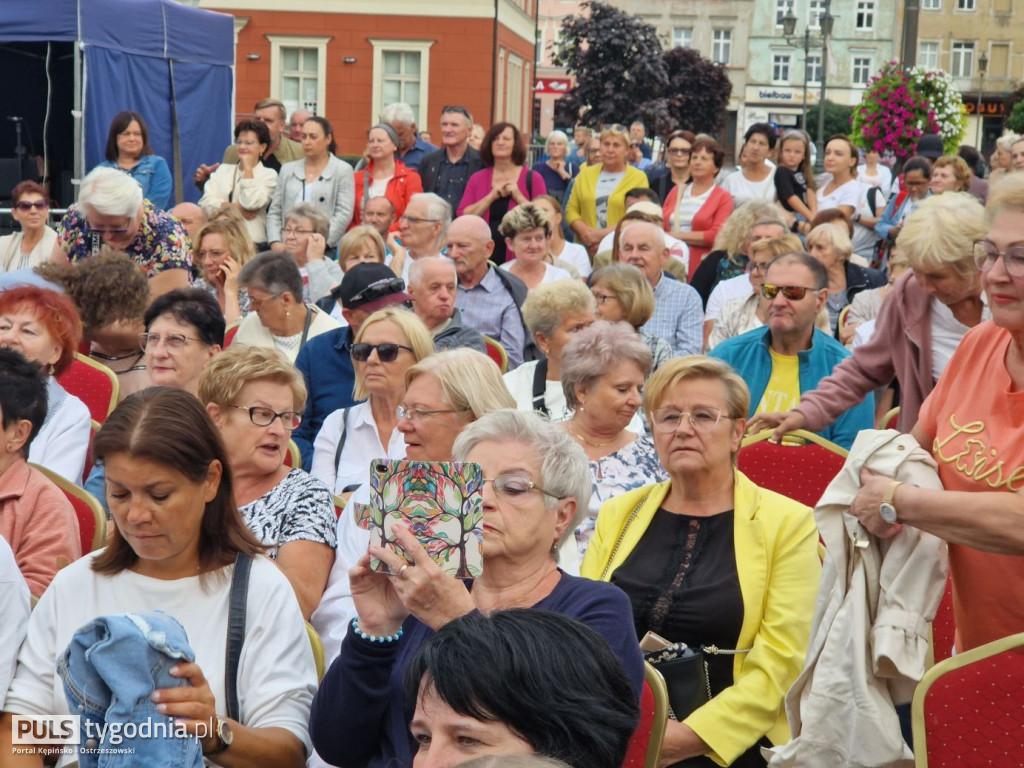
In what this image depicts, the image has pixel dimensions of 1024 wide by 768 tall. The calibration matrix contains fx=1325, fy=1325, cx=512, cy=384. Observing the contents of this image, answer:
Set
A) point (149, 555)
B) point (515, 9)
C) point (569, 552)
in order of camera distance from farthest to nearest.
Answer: point (515, 9)
point (569, 552)
point (149, 555)

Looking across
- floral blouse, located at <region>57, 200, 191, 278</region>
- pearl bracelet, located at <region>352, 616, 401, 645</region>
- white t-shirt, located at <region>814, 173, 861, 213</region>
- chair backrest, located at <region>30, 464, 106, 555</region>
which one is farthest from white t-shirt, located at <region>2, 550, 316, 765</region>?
white t-shirt, located at <region>814, 173, 861, 213</region>

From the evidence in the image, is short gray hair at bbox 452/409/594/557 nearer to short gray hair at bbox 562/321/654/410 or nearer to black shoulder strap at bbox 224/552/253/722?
black shoulder strap at bbox 224/552/253/722

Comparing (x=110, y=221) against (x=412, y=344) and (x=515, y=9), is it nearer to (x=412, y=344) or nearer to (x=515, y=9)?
(x=412, y=344)

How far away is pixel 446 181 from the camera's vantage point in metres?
10.8

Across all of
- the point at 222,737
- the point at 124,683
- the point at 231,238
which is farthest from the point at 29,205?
the point at 124,683

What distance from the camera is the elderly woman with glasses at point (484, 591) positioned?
248 centimetres

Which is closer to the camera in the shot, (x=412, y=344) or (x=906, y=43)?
(x=412, y=344)

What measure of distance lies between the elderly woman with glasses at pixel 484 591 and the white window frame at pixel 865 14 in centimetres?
7292

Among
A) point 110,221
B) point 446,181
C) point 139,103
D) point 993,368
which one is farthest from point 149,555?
point 139,103

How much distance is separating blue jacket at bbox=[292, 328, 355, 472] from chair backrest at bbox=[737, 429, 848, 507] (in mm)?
1993

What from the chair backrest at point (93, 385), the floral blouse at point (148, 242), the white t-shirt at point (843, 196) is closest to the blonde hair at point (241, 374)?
the chair backrest at point (93, 385)

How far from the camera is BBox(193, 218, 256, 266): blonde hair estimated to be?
8094 millimetres

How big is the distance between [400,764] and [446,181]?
842cm

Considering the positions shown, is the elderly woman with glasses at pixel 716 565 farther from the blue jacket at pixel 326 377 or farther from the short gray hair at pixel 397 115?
the short gray hair at pixel 397 115
